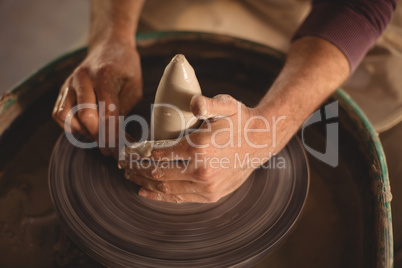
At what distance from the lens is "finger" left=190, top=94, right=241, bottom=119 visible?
28.7 inches

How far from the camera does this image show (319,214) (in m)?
1.04

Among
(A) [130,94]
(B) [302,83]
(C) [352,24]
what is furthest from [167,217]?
(C) [352,24]

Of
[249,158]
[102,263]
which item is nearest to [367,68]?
[249,158]

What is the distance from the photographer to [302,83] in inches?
43.4

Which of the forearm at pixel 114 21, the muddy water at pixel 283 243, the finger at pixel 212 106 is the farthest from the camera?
the forearm at pixel 114 21

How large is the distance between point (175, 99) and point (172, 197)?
25 centimetres

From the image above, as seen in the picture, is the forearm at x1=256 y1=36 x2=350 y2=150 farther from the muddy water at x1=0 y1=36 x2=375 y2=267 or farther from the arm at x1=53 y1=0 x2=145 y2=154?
the arm at x1=53 y1=0 x2=145 y2=154

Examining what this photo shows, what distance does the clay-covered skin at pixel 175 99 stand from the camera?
2.61ft

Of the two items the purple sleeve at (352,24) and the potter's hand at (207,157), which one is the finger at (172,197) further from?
the purple sleeve at (352,24)

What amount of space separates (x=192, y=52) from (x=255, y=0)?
718 millimetres

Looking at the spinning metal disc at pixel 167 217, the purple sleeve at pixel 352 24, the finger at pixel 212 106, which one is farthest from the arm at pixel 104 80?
the purple sleeve at pixel 352 24

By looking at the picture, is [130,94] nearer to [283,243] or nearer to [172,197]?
[172,197]

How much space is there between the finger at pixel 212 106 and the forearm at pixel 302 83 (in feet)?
0.73

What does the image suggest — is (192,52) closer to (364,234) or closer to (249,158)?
A: (249,158)
